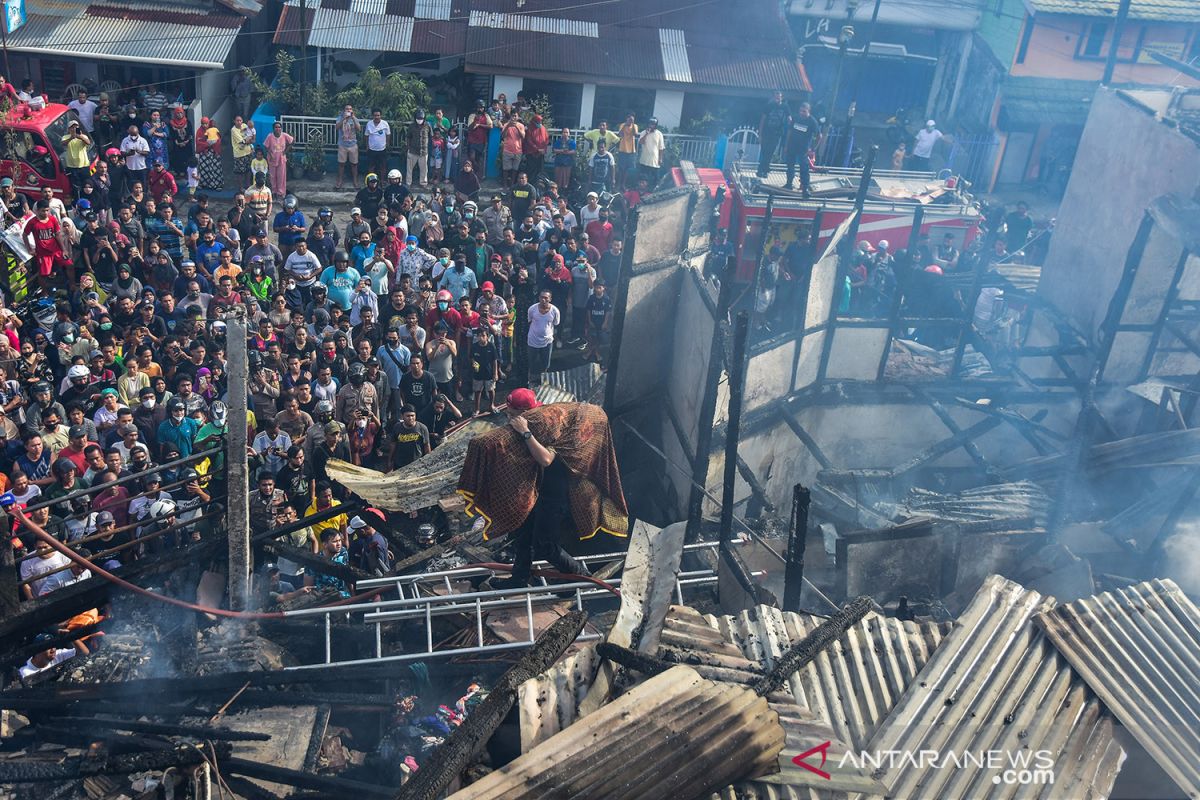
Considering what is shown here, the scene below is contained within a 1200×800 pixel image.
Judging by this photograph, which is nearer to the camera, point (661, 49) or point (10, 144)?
point (10, 144)

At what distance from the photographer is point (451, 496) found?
9125 millimetres

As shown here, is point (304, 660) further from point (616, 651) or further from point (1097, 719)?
point (1097, 719)

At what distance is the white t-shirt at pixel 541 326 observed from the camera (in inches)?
571

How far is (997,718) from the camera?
586cm

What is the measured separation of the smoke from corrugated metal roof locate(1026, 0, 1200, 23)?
20.9m

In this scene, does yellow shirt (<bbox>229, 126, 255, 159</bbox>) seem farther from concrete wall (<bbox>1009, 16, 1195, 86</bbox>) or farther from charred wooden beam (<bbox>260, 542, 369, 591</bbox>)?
concrete wall (<bbox>1009, 16, 1195, 86</bbox>)

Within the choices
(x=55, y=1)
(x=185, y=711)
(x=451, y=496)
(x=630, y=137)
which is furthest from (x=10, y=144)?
(x=185, y=711)

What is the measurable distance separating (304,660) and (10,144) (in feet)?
42.1

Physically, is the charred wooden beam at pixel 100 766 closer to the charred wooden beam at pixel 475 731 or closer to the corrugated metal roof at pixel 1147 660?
the charred wooden beam at pixel 475 731

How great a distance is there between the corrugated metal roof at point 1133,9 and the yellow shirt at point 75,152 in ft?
71.3

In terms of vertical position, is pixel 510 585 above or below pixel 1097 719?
below

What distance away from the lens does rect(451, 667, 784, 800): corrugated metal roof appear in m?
4.66

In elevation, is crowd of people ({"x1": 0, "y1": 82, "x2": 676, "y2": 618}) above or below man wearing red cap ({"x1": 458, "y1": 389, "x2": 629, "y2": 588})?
below

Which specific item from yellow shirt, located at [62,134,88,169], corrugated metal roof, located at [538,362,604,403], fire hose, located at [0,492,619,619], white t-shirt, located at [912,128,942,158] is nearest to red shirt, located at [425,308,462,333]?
corrugated metal roof, located at [538,362,604,403]
